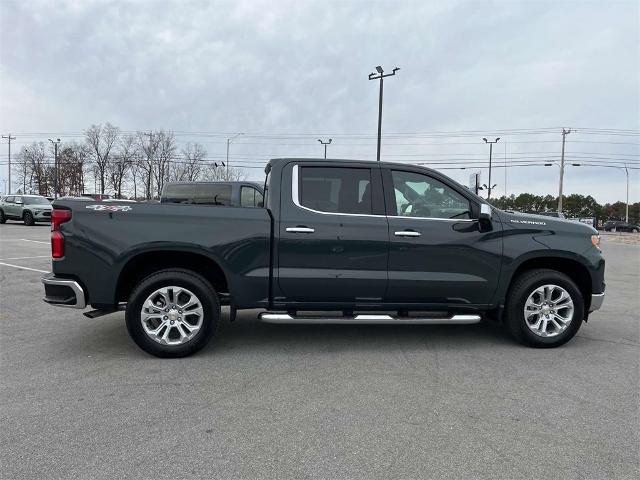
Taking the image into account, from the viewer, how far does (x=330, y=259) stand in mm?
4664

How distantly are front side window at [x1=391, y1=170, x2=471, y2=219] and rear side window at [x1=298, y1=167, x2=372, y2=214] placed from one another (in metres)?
0.33

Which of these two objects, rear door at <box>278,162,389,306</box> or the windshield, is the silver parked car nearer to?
the windshield

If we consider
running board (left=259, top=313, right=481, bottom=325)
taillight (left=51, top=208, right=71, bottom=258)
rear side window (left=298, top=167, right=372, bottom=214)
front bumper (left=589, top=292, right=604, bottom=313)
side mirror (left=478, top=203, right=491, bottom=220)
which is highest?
rear side window (left=298, top=167, right=372, bottom=214)

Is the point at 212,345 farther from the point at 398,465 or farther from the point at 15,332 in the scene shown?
the point at 398,465

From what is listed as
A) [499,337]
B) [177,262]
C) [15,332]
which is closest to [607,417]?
[499,337]

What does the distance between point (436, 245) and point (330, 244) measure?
42.6 inches

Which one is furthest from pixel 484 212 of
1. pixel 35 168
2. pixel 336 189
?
pixel 35 168

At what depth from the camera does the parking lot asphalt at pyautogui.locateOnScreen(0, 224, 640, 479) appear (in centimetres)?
279

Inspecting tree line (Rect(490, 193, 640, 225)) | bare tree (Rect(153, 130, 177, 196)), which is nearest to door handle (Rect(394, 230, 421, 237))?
bare tree (Rect(153, 130, 177, 196))

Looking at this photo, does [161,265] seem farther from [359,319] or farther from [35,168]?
[35,168]

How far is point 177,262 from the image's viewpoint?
15.7ft

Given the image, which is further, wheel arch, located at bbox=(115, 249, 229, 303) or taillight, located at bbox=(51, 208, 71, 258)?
wheel arch, located at bbox=(115, 249, 229, 303)

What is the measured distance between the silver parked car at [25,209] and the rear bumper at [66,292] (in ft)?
81.8

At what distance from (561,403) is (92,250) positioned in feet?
13.9
